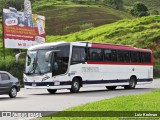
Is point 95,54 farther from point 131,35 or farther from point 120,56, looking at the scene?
point 131,35

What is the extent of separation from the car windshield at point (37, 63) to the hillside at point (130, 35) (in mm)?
32583

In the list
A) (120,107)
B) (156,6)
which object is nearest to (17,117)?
(120,107)

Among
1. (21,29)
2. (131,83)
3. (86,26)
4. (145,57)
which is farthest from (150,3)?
(131,83)

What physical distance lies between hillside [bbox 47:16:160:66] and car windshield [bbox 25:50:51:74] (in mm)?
32583

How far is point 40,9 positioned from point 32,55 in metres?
83.5

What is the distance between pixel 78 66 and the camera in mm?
24750

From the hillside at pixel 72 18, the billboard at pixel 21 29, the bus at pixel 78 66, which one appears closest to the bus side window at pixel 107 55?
the bus at pixel 78 66

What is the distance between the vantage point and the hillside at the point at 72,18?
284ft

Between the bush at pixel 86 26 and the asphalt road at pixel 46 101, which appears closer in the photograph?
the asphalt road at pixel 46 101

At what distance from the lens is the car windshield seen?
23.6 metres

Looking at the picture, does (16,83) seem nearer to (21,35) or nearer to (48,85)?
(48,85)

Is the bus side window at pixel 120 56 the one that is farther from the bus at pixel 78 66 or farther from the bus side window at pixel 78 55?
the bus side window at pixel 78 55

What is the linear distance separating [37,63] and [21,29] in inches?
633

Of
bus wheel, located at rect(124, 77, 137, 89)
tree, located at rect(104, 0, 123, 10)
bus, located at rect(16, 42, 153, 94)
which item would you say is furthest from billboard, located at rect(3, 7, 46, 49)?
tree, located at rect(104, 0, 123, 10)
